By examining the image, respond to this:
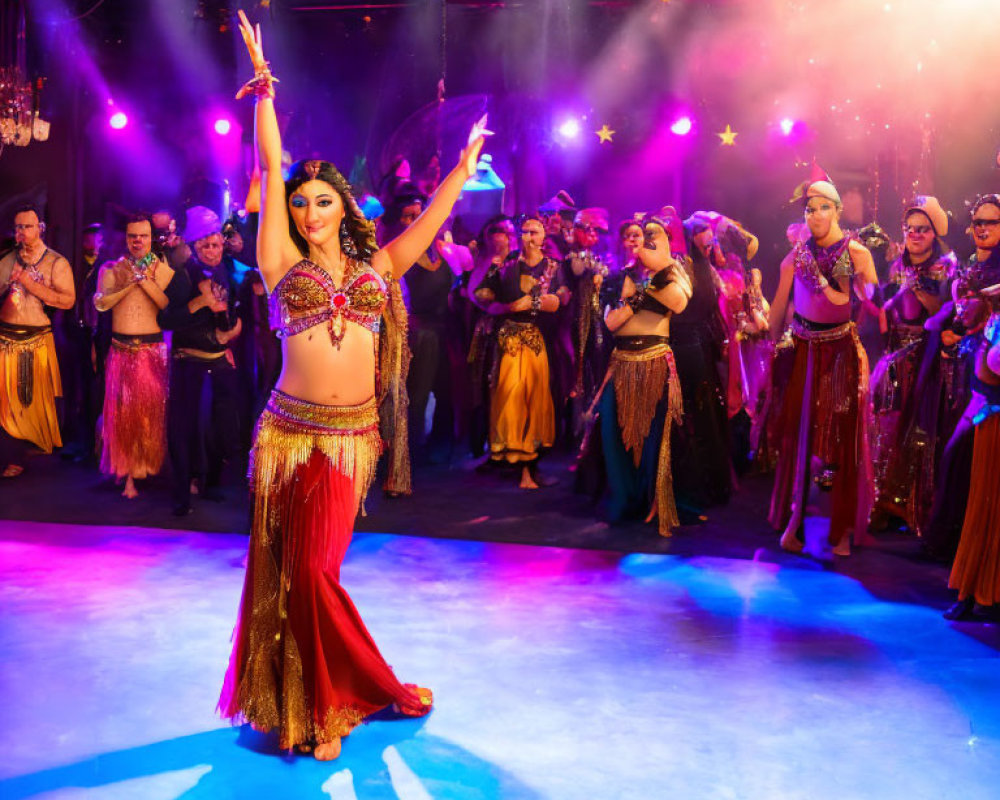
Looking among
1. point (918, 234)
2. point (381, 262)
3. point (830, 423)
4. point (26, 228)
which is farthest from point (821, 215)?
point (26, 228)

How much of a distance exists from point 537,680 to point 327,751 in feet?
3.05

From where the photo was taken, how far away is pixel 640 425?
6.29m

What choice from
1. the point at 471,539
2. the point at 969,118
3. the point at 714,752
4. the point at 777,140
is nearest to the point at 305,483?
the point at 714,752

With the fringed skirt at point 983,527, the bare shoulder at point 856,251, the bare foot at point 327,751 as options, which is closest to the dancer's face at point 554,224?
the bare shoulder at point 856,251

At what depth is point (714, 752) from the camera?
134 inches

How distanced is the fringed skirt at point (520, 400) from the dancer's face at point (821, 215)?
96.1 inches

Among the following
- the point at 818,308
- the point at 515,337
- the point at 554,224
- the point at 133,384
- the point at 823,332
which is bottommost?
the point at 133,384

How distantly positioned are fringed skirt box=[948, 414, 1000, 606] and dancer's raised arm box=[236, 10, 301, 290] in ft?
9.82

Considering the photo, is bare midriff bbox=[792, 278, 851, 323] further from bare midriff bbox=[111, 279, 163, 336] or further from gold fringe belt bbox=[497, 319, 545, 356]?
bare midriff bbox=[111, 279, 163, 336]

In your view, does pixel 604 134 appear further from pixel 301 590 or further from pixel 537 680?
pixel 301 590

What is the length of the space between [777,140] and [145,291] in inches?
266

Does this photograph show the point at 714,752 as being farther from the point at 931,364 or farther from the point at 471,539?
the point at 931,364

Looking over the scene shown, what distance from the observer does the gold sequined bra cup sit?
343 cm

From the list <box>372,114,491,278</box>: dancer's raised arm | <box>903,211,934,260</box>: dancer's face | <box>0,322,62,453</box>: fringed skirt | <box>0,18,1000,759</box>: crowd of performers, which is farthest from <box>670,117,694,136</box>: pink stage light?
<box>372,114,491,278</box>: dancer's raised arm
